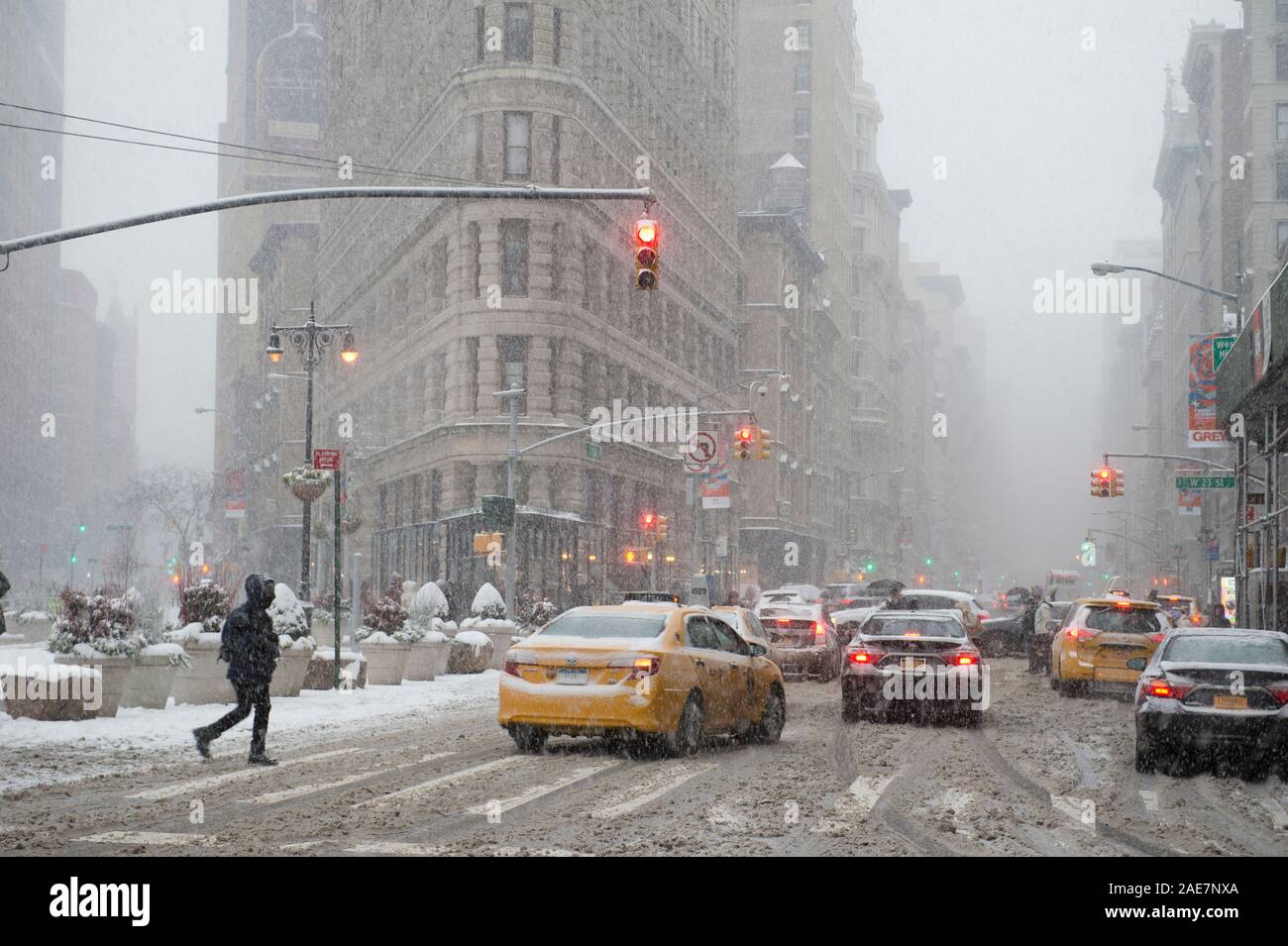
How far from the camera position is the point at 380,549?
6575 centimetres

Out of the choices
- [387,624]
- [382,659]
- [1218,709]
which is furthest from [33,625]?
[1218,709]

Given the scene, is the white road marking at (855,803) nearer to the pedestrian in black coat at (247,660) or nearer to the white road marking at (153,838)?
the white road marking at (153,838)

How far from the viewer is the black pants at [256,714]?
14.6m

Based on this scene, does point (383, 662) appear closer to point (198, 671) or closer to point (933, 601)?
point (198, 671)

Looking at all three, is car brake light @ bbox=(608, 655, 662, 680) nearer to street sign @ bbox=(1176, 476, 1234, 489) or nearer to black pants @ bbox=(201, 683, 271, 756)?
black pants @ bbox=(201, 683, 271, 756)

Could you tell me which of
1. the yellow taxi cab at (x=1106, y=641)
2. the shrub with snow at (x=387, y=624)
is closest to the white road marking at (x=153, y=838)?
the shrub with snow at (x=387, y=624)

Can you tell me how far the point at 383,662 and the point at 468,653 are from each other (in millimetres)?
3905

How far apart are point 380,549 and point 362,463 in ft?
18.3

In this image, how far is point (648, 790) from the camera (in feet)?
40.7

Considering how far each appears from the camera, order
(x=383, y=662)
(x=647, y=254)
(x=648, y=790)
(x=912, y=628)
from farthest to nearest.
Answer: (x=383, y=662)
(x=912, y=628)
(x=647, y=254)
(x=648, y=790)

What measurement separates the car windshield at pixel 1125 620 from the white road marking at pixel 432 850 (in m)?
17.7
